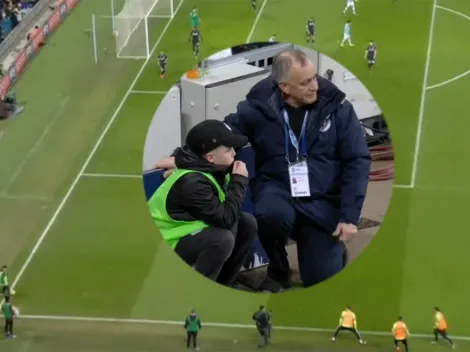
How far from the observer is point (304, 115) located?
6359 mm

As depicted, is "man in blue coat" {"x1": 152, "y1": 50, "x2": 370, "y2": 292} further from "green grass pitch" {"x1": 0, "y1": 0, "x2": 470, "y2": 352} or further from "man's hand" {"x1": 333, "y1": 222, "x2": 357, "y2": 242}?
"green grass pitch" {"x1": 0, "y1": 0, "x2": 470, "y2": 352}

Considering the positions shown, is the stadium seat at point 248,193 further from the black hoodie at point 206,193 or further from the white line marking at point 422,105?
the white line marking at point 422,105

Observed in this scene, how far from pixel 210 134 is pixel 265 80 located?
532 millimetres

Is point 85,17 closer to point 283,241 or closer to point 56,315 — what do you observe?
point 56,315

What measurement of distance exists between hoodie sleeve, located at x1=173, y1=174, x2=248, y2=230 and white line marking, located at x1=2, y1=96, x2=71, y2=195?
23.0 meters

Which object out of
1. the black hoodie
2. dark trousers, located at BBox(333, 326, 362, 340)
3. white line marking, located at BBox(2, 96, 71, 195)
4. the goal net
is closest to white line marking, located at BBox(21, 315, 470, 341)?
dark trousers, located at BBox(333, 326, 362, 340)

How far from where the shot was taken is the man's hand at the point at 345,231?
20.9ft


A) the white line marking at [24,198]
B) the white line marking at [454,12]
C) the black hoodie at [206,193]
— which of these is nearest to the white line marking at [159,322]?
the white line marking at [24,198]

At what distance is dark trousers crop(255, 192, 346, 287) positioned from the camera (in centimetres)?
638

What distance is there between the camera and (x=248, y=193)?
6332mm

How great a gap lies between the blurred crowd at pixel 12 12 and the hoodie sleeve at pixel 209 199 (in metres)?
33.1

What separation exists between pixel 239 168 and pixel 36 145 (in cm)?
2540

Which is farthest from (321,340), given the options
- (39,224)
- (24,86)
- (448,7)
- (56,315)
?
(448,7)

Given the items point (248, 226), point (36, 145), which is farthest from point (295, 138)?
point (36, 145)
